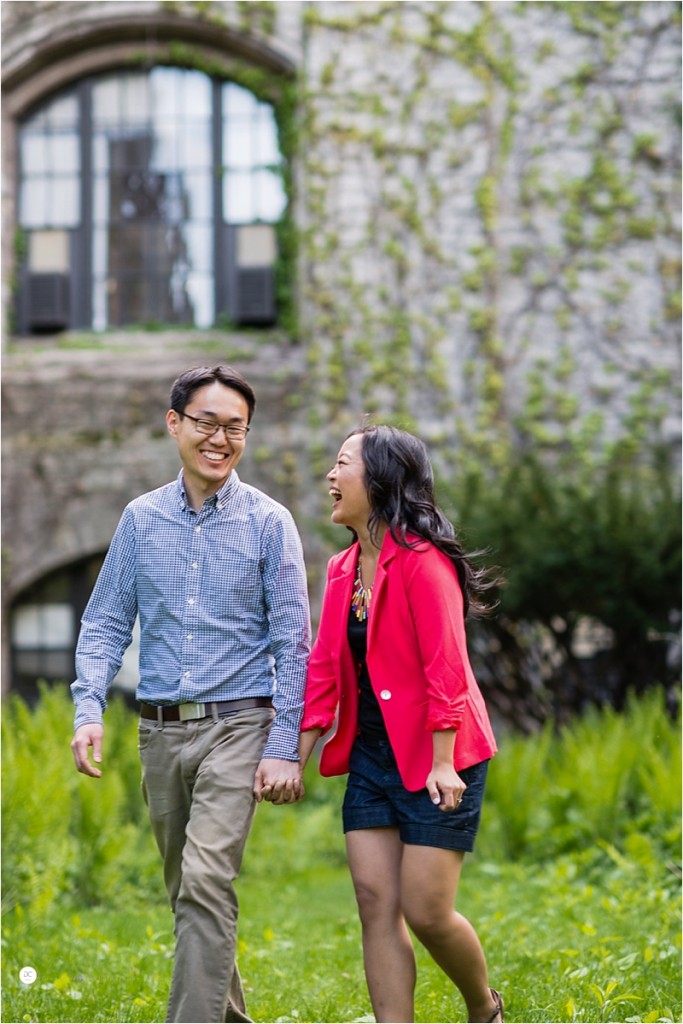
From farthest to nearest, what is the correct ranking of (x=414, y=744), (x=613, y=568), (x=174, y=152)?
(x=174, y=152)
(x=613, y=568)
(x=414, y=744)

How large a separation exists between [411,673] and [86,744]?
38.7 inches

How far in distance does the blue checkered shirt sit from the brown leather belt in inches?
0.8

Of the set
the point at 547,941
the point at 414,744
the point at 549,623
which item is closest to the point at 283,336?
the point at 549,623

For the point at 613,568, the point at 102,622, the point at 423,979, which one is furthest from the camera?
the point at 613,568

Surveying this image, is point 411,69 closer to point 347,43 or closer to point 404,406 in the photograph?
point 347,43

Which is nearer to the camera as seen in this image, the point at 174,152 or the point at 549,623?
the point at 549,623

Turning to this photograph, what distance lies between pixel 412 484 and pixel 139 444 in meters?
7.00

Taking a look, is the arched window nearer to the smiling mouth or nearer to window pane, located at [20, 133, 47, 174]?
window pane, located at [20, 133, 47, 174]

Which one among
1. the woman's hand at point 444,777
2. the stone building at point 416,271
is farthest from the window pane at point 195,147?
the woman's hand at point 444,777

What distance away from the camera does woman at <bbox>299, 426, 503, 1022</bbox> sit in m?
3.20

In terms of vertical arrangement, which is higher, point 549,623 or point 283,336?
point 283,336

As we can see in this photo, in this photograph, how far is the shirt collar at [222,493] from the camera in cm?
357

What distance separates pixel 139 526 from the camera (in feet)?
11.8

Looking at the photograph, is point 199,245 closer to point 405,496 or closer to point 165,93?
point 165,93
